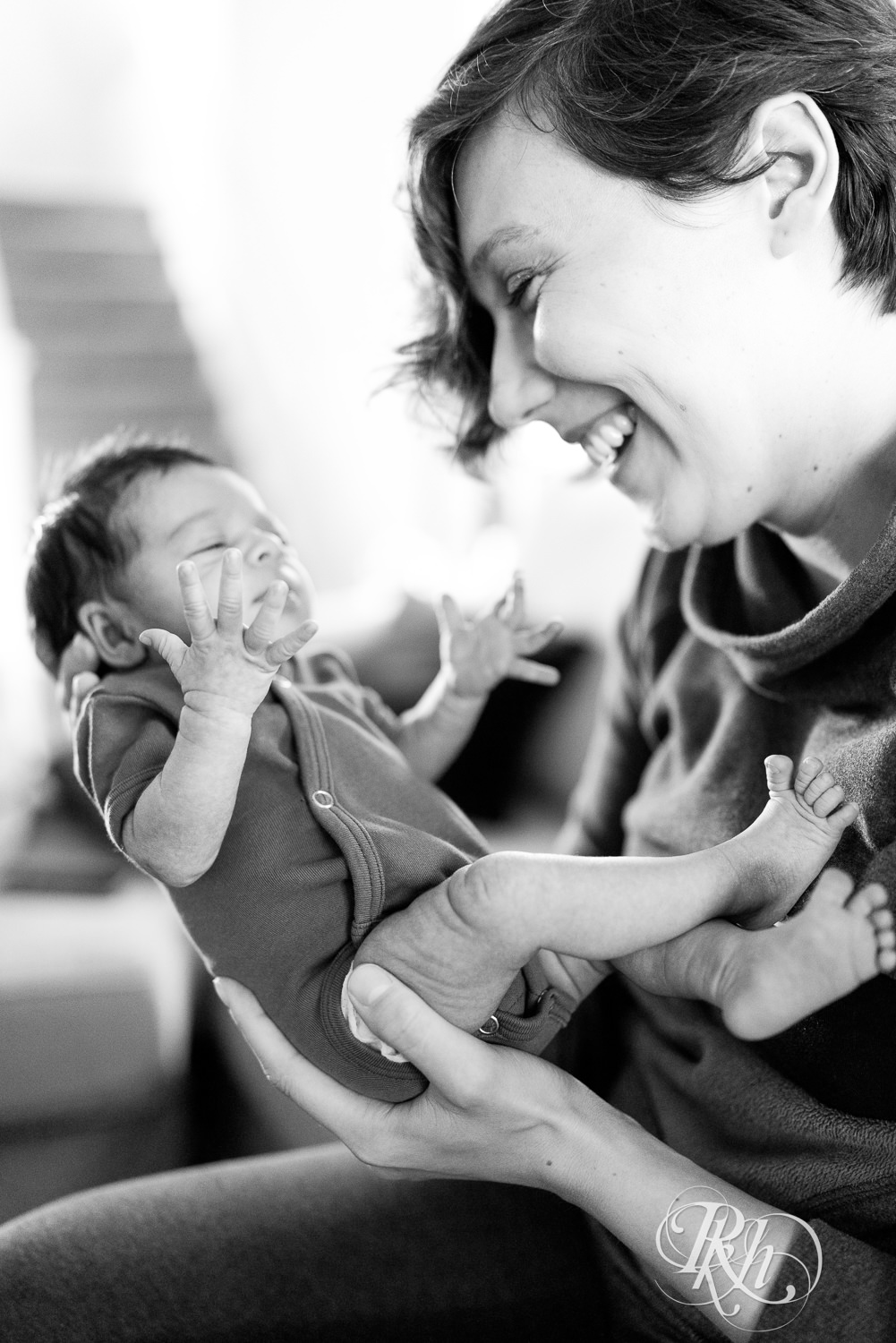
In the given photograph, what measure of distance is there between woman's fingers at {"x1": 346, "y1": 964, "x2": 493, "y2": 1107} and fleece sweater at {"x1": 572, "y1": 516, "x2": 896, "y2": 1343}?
219mm

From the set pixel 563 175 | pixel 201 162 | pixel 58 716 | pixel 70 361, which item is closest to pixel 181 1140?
pixel 58 716

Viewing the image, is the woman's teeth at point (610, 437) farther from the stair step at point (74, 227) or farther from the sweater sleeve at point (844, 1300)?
the stair step at point (74, 227)

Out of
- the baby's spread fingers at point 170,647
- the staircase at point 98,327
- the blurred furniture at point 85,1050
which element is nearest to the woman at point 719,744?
the baby's spread fingers at point 170,647

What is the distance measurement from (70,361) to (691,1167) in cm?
382

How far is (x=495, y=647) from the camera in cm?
120

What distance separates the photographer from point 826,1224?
2.69ft

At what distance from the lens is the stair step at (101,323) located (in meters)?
4.06

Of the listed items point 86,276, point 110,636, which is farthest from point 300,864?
point 86,276

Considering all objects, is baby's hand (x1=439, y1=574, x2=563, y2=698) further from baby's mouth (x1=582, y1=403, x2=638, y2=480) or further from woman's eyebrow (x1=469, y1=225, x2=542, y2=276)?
woman's eyebrow (x1=469, y1=225, x2=542, y2=276)

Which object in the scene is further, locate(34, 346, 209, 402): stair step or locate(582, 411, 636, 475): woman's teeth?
locate(34, 346, 209, 402): stair step

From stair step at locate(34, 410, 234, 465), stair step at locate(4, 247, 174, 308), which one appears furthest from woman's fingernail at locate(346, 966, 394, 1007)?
stair step at locate(4, 247, 174, 308)

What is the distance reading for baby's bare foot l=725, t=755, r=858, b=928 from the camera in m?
0.82

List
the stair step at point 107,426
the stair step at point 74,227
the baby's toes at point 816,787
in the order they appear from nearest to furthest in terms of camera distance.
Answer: the baby's toes at point 816,787, the stair step at point 107,426, the stair step at point 74,227

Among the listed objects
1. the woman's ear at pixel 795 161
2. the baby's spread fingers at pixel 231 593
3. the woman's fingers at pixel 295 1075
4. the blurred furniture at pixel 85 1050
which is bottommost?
the blurred furniture at pixel 85 1050
